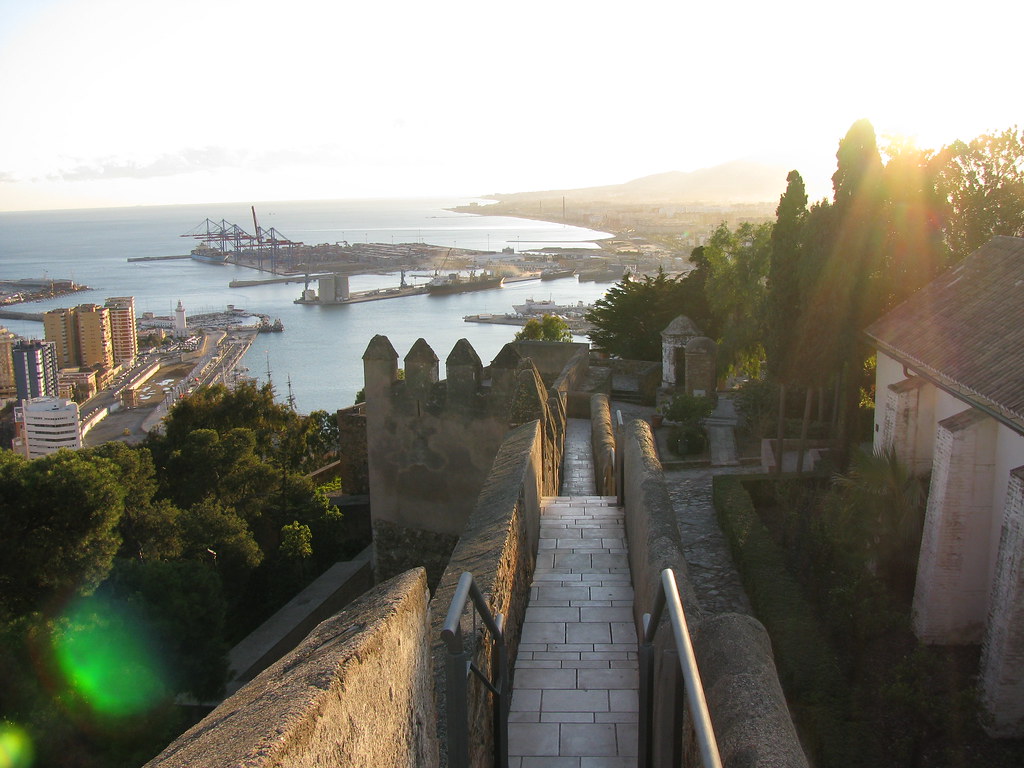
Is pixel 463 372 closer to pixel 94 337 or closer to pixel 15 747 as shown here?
pixel 15 747

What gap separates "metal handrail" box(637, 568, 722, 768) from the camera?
184cm

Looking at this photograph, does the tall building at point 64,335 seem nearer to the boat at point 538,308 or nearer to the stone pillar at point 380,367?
the boat at point 538,308

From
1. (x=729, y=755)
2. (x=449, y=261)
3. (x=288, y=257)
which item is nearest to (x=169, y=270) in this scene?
(x=288, y=257)

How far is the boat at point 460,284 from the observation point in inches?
3861

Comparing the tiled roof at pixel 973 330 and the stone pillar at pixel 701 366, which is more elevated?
the tiled roof at pixel 973 330

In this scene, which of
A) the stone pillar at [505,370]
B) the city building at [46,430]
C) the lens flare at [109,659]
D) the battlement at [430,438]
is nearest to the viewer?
the lens flare at [109,659]

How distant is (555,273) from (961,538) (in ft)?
342

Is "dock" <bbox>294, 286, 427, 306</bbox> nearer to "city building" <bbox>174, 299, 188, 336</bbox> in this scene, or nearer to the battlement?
"city building" <bbox>174, 299, 188, 336</bbox>

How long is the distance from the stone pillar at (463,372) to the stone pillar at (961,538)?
4.64m

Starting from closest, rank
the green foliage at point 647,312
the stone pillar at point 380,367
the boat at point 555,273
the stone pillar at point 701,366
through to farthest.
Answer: the stone pillar at point 380,367 → the stone pillar at point 701,366 → the green foliage at point 647,312 → the boat at point 555,273

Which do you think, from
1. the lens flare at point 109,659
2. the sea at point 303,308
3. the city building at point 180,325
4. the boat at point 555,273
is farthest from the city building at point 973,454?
the boat at point 555,273

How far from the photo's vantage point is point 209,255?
15612 centimetres

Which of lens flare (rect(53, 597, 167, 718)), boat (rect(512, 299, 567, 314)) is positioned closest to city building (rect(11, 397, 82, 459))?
lens flare (rect(53, 597, 167, 718))

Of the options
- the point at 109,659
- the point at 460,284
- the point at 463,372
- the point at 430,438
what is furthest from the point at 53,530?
the point at 460,284
